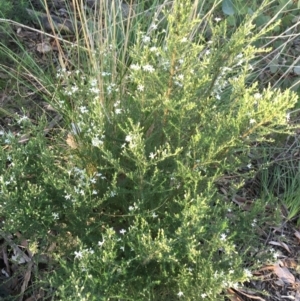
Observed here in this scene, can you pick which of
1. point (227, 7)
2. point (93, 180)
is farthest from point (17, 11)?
point (93, 180)

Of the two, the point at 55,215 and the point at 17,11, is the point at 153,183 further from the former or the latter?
the point at 17,11

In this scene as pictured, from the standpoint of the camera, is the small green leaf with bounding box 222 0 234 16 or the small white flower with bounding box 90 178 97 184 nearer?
the small white flower with bounding box 90 178 97 184

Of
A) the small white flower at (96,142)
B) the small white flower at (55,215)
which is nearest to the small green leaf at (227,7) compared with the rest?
the small white flower at (96,142)

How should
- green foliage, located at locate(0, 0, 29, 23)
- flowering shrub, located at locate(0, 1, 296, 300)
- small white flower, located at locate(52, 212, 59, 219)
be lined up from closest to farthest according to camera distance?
flowering shrub, located at locate(0, 1, 296, 300)
small white flower, located at locate(52, 212, 59, 219)
green foliage, located at locate(0, 0, 29, 23)

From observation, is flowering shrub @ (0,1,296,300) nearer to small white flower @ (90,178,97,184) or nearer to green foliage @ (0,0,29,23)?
small white flower @ (90,178,97,184)

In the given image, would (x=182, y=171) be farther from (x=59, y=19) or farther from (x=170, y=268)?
(x=59, y=19)

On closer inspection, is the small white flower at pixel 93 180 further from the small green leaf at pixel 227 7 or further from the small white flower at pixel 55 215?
the small green leaf at pixel 227 7

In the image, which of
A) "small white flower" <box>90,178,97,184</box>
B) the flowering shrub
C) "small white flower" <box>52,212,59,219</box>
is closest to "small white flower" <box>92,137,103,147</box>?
the flowering shrub

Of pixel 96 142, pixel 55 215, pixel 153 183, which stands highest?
pixel 96 142

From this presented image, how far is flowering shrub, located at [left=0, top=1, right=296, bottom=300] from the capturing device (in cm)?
141

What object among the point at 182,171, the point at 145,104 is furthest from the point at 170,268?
the point at 145,104

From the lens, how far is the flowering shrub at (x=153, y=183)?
1405 mm

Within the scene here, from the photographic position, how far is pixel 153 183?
154 cm

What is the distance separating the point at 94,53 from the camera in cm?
205
